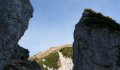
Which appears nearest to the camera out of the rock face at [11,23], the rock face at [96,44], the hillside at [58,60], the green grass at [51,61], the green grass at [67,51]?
the rock face at [11,23]

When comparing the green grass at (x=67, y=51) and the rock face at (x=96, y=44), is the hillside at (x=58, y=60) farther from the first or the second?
the rock face at (x=96, y=44)

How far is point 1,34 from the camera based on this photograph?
3638cm

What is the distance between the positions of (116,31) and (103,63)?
6.96 m

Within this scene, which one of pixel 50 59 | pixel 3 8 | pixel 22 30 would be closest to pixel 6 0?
pixel 3 8

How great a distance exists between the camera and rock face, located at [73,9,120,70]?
57.0 meters

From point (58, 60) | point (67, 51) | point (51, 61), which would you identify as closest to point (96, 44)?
Answer: point (51, 61)

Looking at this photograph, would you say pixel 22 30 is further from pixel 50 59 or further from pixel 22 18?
pixel 50 59

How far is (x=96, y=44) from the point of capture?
58312 mm

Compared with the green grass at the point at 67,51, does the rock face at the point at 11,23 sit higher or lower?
higher

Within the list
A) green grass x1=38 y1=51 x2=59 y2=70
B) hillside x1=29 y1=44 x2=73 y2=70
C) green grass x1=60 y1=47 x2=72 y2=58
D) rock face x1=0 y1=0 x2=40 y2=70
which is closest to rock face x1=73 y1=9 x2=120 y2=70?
rock face x1=0 y1=0 x2=40 y2=70

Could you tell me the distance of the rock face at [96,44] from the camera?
57.0 metres

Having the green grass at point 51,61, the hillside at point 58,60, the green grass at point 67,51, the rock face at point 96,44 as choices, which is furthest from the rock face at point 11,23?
the green grass at point 67,51

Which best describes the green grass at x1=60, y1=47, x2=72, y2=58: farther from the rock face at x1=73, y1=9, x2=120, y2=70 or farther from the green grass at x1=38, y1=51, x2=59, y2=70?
the rock face at x1=73, y1=9, x2=120, y2=70

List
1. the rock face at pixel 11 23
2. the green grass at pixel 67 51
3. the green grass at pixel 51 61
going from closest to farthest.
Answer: the rock face at pixel 11 23 → the green grass at pixel 51 61 → the green grass at pixel 67 51
